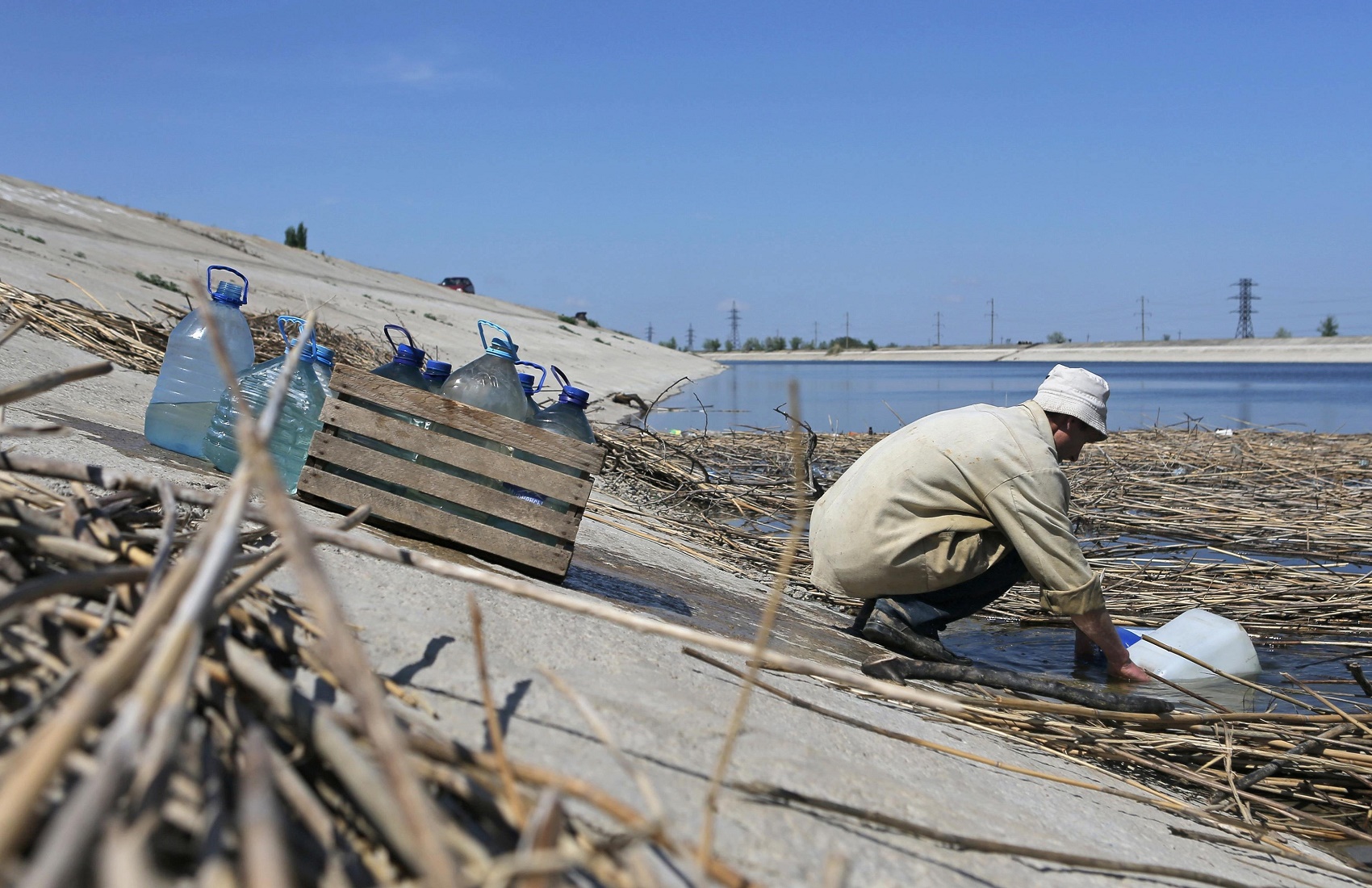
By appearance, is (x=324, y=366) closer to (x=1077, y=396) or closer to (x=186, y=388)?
(x=186, y=388)

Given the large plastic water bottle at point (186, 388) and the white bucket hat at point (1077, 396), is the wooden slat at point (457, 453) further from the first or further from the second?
the white bucket hat at point (1077, 396)

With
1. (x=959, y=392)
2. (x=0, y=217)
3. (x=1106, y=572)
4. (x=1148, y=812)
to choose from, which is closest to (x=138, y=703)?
Answer: (x=1148, y=812)

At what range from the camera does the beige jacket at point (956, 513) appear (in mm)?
3941

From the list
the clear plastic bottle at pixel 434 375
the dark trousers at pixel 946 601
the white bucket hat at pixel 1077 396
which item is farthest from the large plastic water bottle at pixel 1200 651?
the clear plastic bottle at pixel 434 375

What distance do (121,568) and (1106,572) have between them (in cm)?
554

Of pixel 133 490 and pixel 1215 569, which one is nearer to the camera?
pixel 133 490

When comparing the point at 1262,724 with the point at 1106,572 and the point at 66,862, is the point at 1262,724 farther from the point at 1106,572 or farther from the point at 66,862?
the point at 66,862

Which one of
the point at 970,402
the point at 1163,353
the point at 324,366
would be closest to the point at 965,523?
the point at 324,366

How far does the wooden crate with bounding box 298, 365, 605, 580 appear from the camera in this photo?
3.48m

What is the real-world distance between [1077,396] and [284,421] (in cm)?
321

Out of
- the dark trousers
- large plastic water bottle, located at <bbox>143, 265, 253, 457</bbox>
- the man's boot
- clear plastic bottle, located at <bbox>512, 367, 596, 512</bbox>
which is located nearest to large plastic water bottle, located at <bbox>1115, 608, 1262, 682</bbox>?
the dark trousers

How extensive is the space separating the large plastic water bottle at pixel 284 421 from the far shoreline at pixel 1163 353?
7666 cm

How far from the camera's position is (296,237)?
4947cm

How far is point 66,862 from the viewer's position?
2.65 ft
